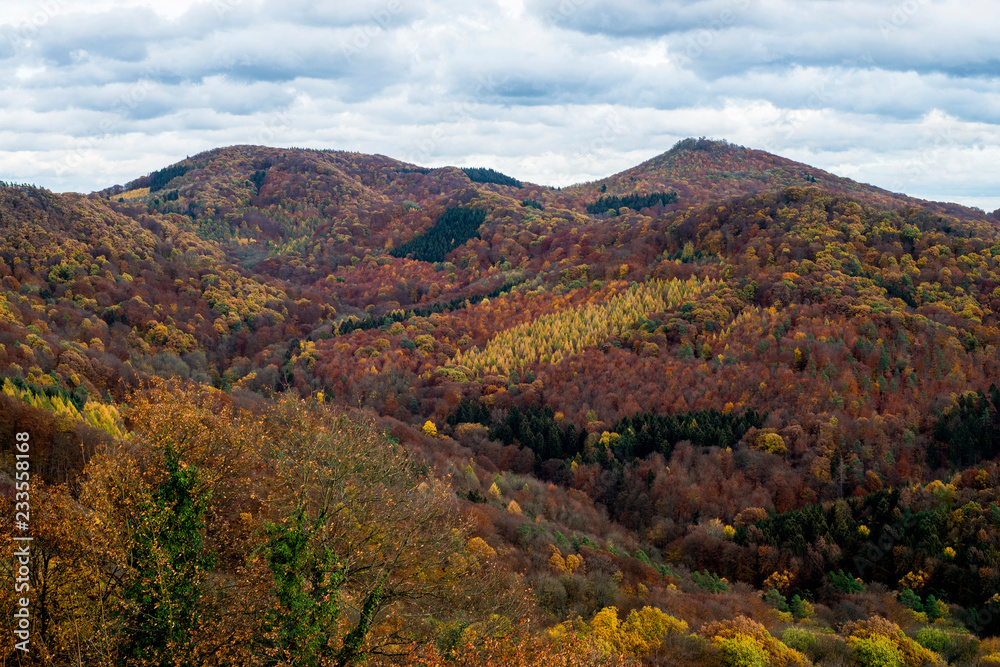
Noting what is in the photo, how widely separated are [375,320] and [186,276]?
5732cm

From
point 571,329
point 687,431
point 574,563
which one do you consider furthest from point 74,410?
point 571,329

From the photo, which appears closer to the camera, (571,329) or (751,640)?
(751,640)

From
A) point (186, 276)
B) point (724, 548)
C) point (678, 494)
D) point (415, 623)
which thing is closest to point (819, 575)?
point (724, 548)

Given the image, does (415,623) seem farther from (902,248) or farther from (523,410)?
(902,248)

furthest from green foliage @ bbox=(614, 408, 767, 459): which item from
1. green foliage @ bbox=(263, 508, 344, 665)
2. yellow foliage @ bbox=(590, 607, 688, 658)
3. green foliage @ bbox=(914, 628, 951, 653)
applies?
green foliage @ bbox=(263, 508, 344, 665)

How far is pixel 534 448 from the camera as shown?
9375 cm

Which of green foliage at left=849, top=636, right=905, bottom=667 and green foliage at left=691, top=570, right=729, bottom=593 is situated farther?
green foliage at left=691, top=570, right=729, bottom=593

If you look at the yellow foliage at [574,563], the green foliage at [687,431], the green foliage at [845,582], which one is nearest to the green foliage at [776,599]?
the green foliage at [845,582]

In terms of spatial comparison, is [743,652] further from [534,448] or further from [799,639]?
[534,448]

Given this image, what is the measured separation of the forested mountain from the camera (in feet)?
82.0

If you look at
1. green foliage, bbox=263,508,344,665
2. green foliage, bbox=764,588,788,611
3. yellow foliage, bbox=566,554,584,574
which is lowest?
green foliage, bbox=764,588,788,611

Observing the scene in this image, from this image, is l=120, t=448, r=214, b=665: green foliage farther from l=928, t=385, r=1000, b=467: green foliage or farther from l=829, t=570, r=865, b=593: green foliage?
l=928, t=385, r=1000, b=467: green foliage

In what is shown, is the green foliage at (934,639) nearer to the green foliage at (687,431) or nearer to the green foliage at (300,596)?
the green foliage at (300,596)

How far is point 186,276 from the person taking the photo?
167 meters
